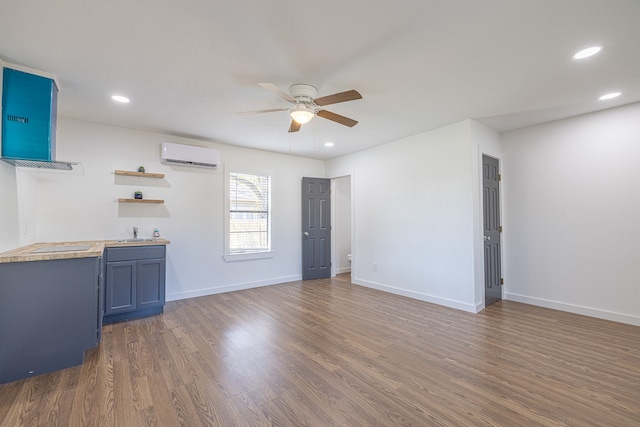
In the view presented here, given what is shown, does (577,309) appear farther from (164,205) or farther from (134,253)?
(164,205)

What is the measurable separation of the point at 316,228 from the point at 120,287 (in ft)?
11.5

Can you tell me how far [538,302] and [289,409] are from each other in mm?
4007

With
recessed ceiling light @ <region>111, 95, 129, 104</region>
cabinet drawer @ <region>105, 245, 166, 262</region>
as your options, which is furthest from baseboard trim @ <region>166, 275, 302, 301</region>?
recessed ceiling light @ <region>111, 95, 129, 104</region>

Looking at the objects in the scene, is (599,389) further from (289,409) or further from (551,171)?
(551,171)

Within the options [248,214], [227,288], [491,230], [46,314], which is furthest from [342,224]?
[46,314]

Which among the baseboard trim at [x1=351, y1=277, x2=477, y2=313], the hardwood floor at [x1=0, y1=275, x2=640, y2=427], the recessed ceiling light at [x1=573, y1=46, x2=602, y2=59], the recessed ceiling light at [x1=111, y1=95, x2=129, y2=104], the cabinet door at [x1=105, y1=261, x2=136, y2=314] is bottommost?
the hardwood floor at [x1=0, y1=275, x2=640, y2=427]

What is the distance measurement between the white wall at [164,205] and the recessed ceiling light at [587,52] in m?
4.43

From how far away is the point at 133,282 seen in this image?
3588mm

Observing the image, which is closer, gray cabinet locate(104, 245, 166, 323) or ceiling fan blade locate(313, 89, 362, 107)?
ceiling fan blade locate(313, 89, 362, 107)

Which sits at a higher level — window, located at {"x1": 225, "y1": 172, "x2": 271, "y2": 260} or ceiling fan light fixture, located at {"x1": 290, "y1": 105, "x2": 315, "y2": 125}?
ceiling fan light fixture, located at {"x1": 290, "y1": 105, "x2": 315, "y2": 125}

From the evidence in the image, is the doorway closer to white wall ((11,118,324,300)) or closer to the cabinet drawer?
white wall ((11,118,324,300))

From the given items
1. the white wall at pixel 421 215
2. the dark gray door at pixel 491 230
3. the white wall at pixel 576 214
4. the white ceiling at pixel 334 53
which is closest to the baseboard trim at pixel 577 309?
the white wall at pixel 576 214

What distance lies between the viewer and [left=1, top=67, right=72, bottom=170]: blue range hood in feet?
7.96

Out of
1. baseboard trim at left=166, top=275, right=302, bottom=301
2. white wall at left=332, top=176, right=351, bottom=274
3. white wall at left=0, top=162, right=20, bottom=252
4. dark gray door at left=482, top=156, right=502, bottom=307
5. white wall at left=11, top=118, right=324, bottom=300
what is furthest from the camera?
white wall at left=332, top=176, right=351, bottom=274
